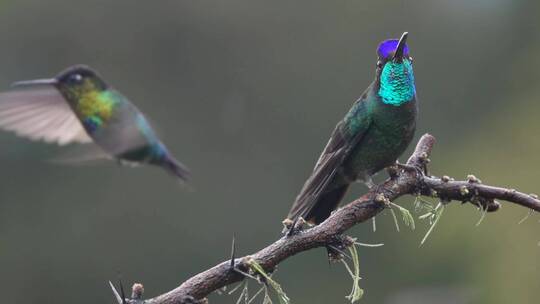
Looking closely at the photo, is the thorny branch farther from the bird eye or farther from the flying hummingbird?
the bird eye

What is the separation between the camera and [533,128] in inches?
627

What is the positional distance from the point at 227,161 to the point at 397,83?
9160 mm

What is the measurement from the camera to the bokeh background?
39.0ft

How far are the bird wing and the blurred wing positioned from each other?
0.82 meters

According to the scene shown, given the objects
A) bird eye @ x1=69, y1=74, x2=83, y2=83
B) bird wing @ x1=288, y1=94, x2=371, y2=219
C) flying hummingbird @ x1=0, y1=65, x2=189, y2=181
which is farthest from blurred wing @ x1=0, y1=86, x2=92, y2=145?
bird wing @ x1=288, y1=94, x2=371, y2=219

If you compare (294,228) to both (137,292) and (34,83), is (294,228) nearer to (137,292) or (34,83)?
(137,292)

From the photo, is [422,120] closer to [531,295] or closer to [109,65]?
[531,295]

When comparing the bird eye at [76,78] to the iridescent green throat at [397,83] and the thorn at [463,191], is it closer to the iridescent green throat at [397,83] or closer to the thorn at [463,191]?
the iridescent green throat at [397,83]

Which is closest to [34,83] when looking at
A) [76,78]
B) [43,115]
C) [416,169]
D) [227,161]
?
[76,78]

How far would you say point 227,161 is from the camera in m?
12.2

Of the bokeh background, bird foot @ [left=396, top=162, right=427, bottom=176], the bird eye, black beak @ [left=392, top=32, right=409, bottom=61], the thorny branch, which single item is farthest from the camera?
the bokeh background

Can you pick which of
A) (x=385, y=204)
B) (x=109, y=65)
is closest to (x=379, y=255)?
(x=109, y=65)

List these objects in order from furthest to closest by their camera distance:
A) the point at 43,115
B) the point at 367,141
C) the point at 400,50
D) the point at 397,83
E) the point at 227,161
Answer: the point at 227,161 < the point at 43,115 < the point at 367,141 < the point at 397,83 < the point at 400,50

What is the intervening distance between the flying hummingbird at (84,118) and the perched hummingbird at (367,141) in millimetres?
464
